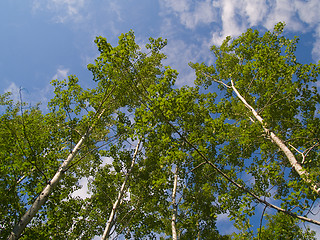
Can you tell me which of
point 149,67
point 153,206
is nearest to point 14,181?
point 153,206

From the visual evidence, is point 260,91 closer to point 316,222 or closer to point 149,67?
point 149,67

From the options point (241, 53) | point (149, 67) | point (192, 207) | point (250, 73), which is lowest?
point (192, 207)

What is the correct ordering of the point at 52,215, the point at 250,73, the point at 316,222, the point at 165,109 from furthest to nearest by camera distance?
the point at 250,73, the point at 52,215, the point at 165,109, the point at 316,222

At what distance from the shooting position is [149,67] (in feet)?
31.5

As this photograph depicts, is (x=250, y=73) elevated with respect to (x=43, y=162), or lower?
elevated

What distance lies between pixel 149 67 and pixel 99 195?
704cm

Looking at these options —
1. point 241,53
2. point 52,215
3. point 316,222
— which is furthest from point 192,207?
point 241,53

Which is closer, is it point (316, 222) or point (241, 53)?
point (316, 222)

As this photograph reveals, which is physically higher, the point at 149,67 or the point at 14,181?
the point at 149,67

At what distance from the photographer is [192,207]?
965 centimetres

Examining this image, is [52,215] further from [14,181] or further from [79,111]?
[79,111]

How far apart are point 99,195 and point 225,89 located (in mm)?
10093

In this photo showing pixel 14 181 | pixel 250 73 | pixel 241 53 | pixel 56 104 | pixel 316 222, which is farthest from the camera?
pixel 241 53

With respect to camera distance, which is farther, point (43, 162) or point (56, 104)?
point (56, 104)
